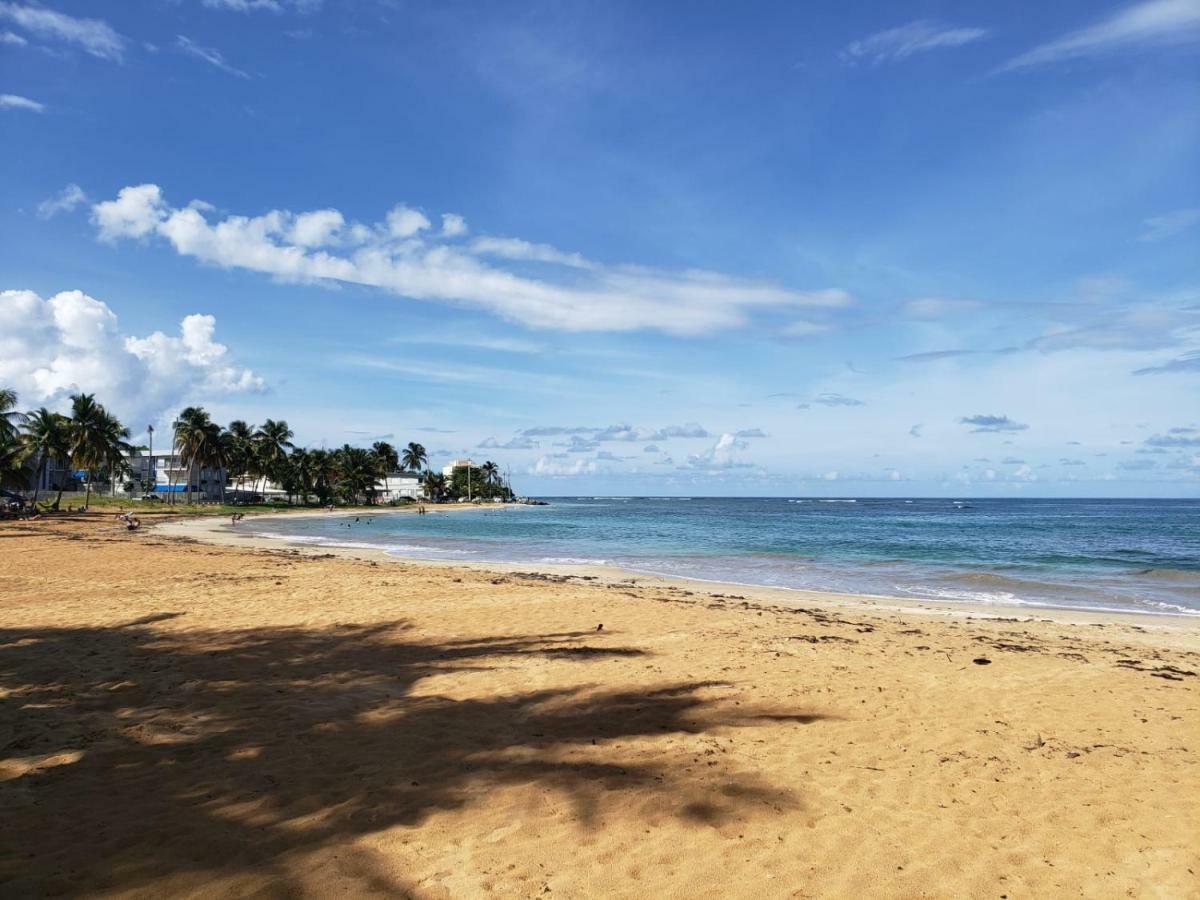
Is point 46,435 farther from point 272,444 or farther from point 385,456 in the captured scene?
point 385,456

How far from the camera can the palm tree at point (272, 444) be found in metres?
96.7

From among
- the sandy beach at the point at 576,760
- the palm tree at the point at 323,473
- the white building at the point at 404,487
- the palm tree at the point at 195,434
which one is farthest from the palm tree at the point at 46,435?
the white building at the point at 404,487

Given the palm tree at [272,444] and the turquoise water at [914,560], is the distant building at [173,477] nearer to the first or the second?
the palm tree at [272,444]

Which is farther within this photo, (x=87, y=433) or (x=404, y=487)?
(x=404, y=487)

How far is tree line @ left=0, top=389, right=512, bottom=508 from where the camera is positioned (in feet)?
189

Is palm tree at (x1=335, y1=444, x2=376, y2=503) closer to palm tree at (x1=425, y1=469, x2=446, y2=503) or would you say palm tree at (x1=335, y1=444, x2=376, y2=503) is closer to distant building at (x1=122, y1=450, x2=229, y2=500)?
distant building at (x1=122, y1=450, x2=229, y2=500)

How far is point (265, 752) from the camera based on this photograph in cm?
559

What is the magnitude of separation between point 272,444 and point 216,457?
17.6 meters

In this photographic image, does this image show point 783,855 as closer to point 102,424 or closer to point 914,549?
point 914,549

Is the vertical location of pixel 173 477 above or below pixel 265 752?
above

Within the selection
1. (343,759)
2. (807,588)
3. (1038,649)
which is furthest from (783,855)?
(807,588)

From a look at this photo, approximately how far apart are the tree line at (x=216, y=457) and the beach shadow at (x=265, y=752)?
56.0 metres

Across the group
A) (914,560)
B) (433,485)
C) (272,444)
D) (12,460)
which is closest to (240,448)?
(272,444)

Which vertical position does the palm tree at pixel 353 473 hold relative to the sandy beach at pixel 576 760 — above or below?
above
